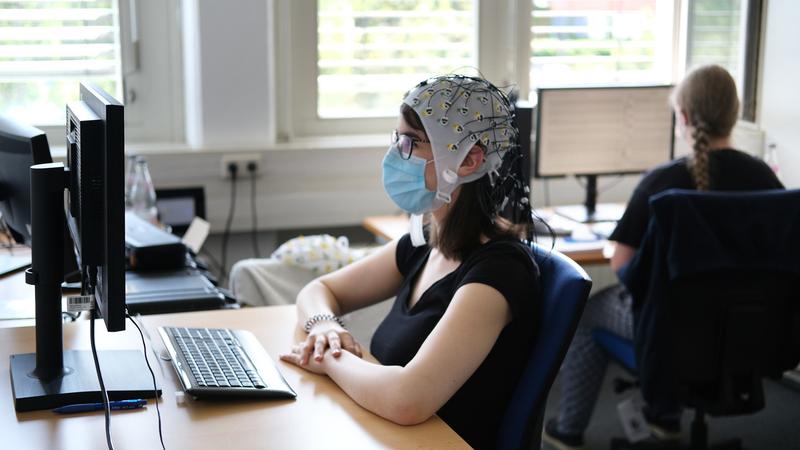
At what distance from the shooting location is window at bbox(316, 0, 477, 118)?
12.0 ft

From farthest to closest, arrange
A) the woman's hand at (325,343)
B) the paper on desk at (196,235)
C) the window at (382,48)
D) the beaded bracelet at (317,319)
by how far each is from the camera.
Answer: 1. the window at (382,48)
2. the paper on desk at (196,235)
3. the beaded bracelet at (317,319)
4. the woman's hand at (325,343)

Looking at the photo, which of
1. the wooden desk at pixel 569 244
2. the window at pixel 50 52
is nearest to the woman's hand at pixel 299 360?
the wooden desk at pixel 569 244

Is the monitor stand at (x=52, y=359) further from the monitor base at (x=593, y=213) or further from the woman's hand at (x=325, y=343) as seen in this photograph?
the monitor base at (x=593, y=213)

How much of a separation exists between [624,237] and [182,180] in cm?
150

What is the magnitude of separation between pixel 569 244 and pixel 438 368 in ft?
5.25

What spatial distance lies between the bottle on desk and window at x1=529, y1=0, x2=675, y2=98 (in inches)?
63.3

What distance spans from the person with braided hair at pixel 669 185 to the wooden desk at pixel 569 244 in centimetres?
14

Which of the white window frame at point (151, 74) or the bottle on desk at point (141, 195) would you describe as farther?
the white window frame at point (151, 74)

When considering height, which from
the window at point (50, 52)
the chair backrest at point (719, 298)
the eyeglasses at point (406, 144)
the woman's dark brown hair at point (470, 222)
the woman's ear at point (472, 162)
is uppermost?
the window at point (50, 52)

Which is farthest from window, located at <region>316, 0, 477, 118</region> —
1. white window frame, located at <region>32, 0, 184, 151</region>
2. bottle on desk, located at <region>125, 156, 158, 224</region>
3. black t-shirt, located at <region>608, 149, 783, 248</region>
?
black t-shirt, located at <region>608, 149, 783, 248</region>

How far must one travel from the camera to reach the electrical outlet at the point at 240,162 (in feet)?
11.1

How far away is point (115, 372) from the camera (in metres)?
1.61

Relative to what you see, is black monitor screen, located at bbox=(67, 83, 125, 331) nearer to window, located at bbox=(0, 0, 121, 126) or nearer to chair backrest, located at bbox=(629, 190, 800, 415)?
chair backrest, located at bbox=(629, 190, 800, 415)

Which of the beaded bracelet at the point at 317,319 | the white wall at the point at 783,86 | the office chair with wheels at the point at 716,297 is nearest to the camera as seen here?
the beaded bracelet at the point at 317,319
